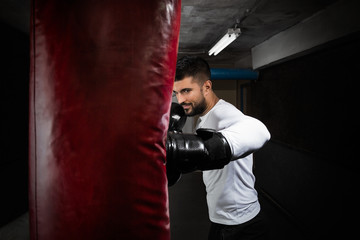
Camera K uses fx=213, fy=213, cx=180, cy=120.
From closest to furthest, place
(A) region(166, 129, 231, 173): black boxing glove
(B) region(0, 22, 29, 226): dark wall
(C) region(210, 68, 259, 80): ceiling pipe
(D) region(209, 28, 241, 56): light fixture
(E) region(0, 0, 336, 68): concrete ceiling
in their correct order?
1. (A) region(166, 129, 231, 173): black boxing glove
2. (E) region(0, 0, 336, 68): concrete ceiling
3. (B) region(0, 22, 29, 226): dark wall
4. (D) region(209, 28, 241, 56): light fixture
5. (C) region(210, 68, 259, 80): ceiling pipe

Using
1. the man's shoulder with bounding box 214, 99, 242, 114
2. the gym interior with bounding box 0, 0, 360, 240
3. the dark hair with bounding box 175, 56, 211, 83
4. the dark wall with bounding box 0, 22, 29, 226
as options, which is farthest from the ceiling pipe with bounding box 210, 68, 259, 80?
the dark wall with bounding box 0, 22, 29, 226

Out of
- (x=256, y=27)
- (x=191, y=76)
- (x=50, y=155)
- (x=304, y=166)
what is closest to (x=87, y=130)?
(x=50, y=155)

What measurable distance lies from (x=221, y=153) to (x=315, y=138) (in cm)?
262

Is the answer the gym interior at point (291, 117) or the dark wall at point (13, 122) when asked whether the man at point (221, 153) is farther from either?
the dark wall at point (13, 122)

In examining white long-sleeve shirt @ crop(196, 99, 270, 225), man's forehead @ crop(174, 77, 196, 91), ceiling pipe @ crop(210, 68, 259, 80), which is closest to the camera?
white long-sleeve shirt @ crop(196, 99, 270, 225)

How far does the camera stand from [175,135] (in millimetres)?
833

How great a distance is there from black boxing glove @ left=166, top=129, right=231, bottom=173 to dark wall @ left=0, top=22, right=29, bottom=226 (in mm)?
3146

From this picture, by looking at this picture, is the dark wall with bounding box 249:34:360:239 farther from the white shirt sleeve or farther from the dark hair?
the white shirt sleeve

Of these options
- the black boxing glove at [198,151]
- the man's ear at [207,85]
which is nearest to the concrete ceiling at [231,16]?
the man's ear at [207,85]

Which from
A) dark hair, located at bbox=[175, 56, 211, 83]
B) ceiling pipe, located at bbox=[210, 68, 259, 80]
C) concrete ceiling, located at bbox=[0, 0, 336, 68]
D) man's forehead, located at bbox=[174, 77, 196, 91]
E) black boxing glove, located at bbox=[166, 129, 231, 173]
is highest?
Answer: concrete ceiling, located at bbox=[0, 0, 336, 68]

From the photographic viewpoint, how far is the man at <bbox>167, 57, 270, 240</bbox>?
82cm

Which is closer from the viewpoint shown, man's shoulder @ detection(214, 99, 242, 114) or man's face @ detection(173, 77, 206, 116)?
man's shoulder @ detection(214, 99, 242, 114)

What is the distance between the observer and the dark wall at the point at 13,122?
294 cm

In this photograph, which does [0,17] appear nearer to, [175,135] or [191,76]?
[191,76]
